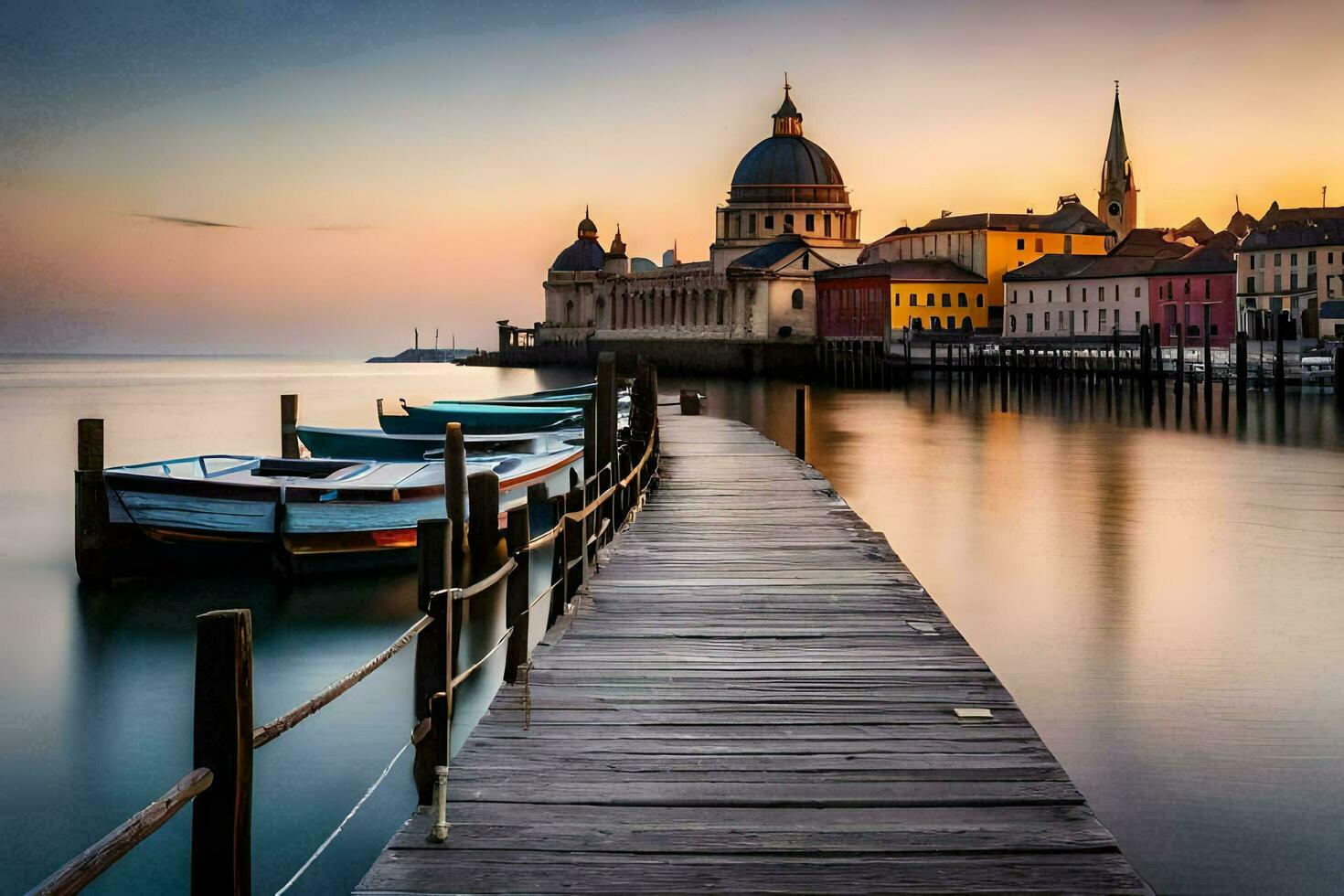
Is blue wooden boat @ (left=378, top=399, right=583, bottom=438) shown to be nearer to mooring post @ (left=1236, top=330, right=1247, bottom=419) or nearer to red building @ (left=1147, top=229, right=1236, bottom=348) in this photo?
mooring post @ (left=1236, top=330, right=1247, bottom=419)

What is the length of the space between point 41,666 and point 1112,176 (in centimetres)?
11986

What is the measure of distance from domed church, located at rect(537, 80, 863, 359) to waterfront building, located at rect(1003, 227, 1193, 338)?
15770 millimetres

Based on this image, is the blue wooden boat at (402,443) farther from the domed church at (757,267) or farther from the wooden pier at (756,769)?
the domed church at (757,267)

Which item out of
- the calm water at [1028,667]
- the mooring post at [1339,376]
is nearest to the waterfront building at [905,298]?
the mooring post at [1339,376]

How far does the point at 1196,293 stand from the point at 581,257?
69.1m

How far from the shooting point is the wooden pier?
4180 millimetres

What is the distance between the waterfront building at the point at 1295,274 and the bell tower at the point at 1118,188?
49.9m

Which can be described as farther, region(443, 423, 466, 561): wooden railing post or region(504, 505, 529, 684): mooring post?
region(443, 423, 466, 561): wooden railing post

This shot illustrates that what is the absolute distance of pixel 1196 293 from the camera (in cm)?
7550

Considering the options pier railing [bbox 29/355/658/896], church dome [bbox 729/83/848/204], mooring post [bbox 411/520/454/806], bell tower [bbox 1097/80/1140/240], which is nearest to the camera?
pier railing [bbox 29/355/658/896]

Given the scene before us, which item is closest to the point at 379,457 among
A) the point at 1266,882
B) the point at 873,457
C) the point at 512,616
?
the point at 873,457

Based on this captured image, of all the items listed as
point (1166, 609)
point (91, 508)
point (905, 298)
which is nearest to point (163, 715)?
point (91, 508)

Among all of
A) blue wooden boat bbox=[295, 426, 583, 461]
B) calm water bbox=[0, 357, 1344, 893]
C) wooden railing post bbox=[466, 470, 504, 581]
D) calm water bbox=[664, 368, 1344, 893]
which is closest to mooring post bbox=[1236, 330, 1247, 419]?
calm water bbox=[664, 368, 1344, 893]

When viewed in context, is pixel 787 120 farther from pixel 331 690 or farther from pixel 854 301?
pixel 331 690
